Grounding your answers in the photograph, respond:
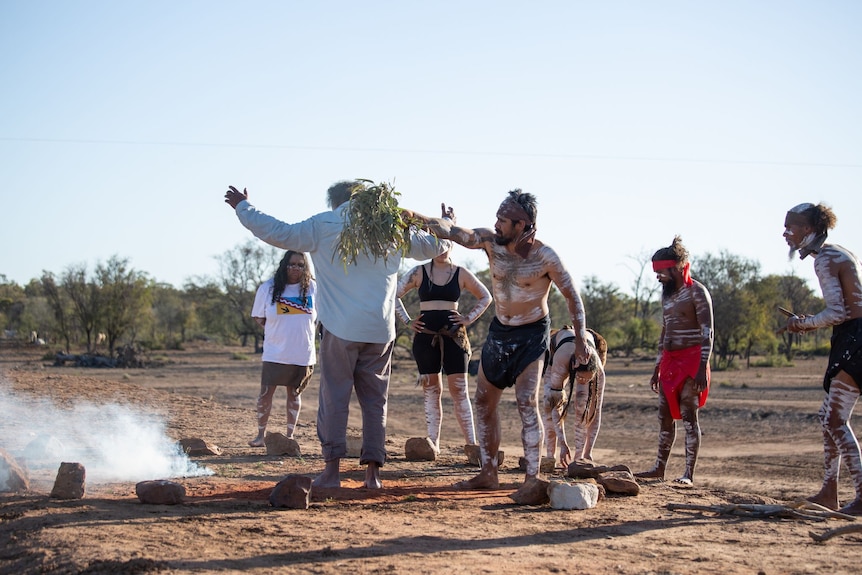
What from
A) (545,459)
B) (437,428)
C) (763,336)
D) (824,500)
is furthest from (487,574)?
(763,336)

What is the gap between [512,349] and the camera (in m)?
6.85

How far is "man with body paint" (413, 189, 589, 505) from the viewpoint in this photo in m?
6.79

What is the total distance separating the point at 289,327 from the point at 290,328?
15mm

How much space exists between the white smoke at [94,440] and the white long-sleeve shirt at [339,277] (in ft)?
6.93

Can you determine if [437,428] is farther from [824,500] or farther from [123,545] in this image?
[123,545]

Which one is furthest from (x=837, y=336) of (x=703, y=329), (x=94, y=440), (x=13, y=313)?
(x=13, y=313)

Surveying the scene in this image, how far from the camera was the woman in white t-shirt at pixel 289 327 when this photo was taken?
932 centimetres

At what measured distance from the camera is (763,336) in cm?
3416

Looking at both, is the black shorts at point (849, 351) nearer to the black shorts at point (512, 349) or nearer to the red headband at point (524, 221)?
the black shorts at point (512, 349)

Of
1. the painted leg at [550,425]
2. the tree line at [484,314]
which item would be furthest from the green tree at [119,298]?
the painted leg at [550,425]

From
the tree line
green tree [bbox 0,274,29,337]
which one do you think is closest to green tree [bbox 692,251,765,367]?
the tree line

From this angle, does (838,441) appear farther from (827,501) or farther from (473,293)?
(473,293)

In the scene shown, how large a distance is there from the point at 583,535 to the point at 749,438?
9782mm

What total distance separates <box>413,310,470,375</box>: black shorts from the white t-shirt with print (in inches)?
48.1
